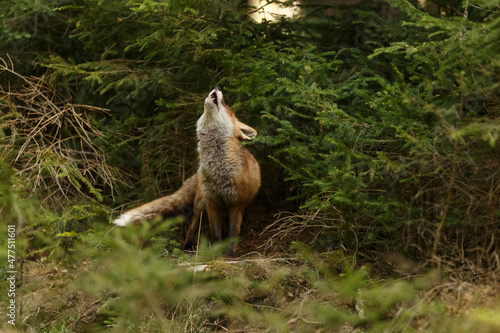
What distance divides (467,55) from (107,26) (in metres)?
5.02

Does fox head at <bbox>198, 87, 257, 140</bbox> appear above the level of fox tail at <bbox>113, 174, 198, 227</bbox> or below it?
above

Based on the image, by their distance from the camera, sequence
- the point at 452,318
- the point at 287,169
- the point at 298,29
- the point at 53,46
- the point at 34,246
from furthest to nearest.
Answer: the point at 53,46 → the point at 298,29 → the point at 34,246 → the point at 287,169 → the point at 452,318

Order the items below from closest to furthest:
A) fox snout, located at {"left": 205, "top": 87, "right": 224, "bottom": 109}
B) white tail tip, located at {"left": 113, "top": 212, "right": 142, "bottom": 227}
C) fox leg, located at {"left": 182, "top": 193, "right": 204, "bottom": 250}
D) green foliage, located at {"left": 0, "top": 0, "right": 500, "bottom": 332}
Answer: green foliage, located at {"left": 0, "top": 0, "right": 500, "bottom": 332}
white tail tip, located at {"left": 113, "top": 212, "right": 142, "bottom": 227}
fox snout, located at {"left": 205, "top": 87, "right": 224, "bottom": 109}
fox leg, located at {"left": 182, "top": 193, "right": 204, "bottom": 250}

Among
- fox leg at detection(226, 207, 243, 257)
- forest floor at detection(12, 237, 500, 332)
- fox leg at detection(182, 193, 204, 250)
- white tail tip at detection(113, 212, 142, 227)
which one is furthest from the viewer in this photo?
fox leg at detection(182, 193, 204, 250)

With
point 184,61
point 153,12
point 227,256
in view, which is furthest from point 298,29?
point 227,256

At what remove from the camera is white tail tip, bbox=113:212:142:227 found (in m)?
5.66

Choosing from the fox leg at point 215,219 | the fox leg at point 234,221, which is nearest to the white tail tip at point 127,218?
the fox leg at point 215,219

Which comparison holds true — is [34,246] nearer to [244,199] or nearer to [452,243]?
[244,199]

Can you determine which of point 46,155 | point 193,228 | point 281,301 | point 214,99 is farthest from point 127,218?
point 281,301

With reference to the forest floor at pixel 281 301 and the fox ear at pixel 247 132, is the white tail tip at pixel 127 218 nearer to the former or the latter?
the forest floor at pixel 281 301

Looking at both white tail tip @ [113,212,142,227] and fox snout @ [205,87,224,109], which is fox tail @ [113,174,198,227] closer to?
white tail tip @ [113,212,142,227]

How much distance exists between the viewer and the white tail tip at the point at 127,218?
18.6 feet

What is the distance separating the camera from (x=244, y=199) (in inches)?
238

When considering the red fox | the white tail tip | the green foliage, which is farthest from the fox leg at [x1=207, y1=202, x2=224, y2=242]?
the white tail tip
